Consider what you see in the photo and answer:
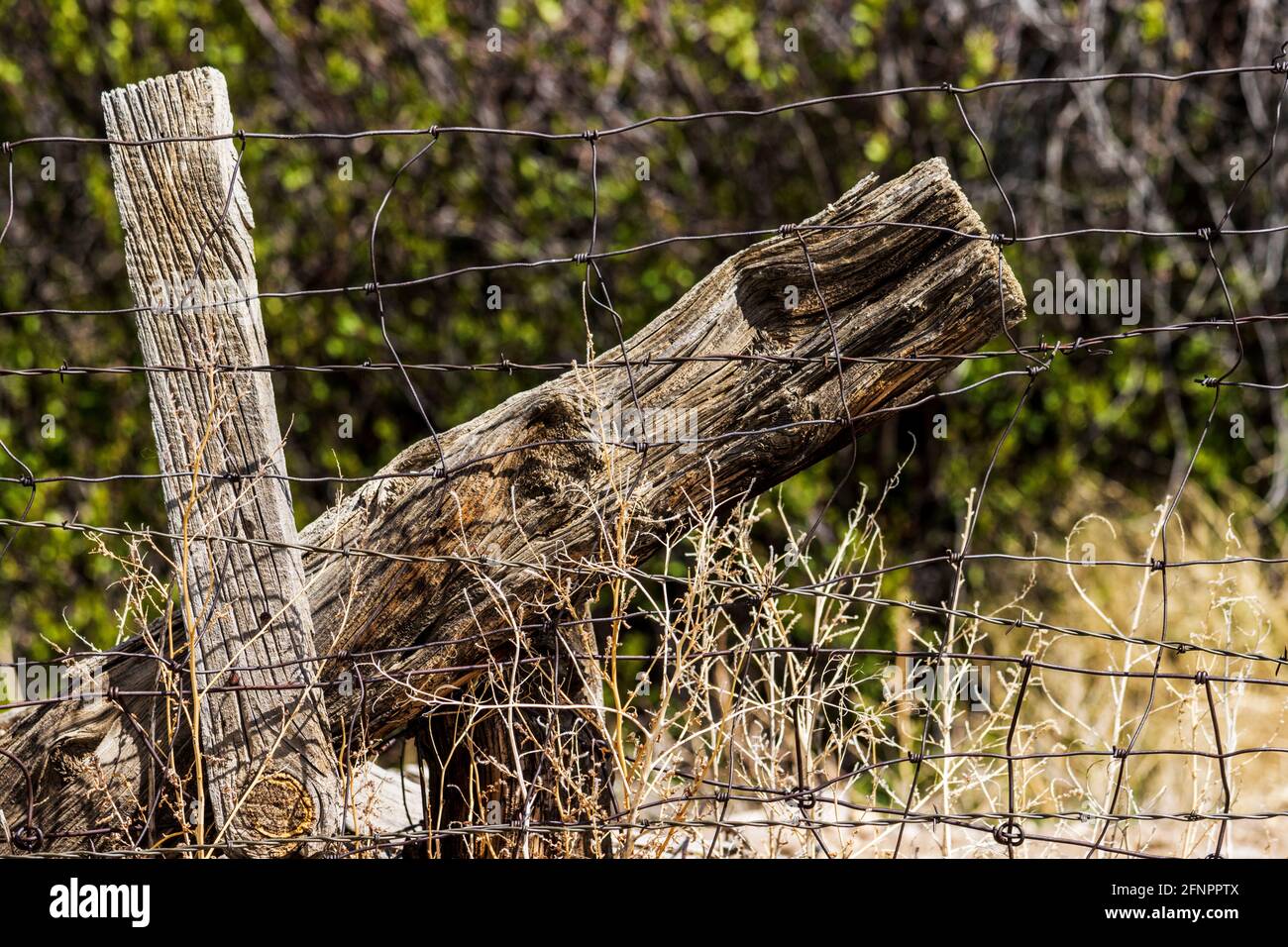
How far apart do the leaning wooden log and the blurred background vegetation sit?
2.93m

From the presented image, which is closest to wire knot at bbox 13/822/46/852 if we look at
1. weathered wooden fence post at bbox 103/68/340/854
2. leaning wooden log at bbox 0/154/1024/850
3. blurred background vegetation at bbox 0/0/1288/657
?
Answer: leaning wooden log at bbox 0/154/1024/850

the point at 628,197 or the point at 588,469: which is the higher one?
the point at 628,197

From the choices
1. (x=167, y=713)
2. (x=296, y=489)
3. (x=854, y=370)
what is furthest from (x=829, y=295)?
(x=296, y=489)

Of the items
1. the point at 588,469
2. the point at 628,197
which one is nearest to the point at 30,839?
the point at 588,469

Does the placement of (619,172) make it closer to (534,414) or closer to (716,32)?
(716,32)

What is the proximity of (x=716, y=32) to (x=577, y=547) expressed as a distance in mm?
3512

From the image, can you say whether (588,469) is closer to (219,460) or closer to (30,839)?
(219,460)

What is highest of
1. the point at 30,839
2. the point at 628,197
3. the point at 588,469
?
the point at 628,197

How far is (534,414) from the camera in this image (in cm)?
223

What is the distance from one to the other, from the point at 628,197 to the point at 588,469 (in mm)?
3283

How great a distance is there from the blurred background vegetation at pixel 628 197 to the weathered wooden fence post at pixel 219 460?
2991mm

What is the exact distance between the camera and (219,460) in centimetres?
223

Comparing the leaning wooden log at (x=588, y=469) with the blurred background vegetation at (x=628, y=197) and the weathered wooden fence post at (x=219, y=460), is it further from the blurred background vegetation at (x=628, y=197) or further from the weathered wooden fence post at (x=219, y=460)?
the blurred background vegetation at (x=628, y=197)

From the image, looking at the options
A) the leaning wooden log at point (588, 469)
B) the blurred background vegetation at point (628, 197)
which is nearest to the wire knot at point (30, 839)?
the leaning wooden log at point (588, 469)
